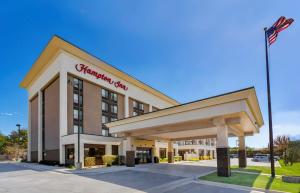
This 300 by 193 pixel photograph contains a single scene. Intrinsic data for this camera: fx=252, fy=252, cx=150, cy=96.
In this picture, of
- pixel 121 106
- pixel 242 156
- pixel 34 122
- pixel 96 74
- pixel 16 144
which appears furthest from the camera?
pixel 16 144

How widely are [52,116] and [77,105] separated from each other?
5.90 metres

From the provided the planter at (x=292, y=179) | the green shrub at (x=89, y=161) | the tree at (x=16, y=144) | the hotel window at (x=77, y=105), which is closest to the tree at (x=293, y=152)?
the planter at (x=292, y=179)

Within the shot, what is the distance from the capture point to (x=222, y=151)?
808 inches

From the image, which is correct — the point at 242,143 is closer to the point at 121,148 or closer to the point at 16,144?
the point at 121,148

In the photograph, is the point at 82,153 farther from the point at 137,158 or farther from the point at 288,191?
the point at 288,191

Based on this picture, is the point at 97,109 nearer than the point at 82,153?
No

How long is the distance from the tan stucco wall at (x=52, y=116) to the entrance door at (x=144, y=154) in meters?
13.1

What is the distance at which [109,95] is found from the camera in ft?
158

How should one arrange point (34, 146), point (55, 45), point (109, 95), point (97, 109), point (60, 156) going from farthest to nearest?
point (34, 146)
point (109, 95)
point (97, 109)
point (55, 45)
point (60, 156)

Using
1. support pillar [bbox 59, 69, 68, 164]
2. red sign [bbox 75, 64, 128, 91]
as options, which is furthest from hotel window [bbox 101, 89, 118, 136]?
support pillar [bbox 59, 69, 68, 164]

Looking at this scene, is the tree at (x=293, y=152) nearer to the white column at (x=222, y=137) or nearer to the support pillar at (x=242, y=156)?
the support pillar at (x=242, y=156)

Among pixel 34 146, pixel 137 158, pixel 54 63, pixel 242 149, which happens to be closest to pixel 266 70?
pixel 242 149

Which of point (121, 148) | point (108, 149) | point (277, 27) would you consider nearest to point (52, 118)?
point (108, 149)

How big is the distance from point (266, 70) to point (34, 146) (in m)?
48.9
